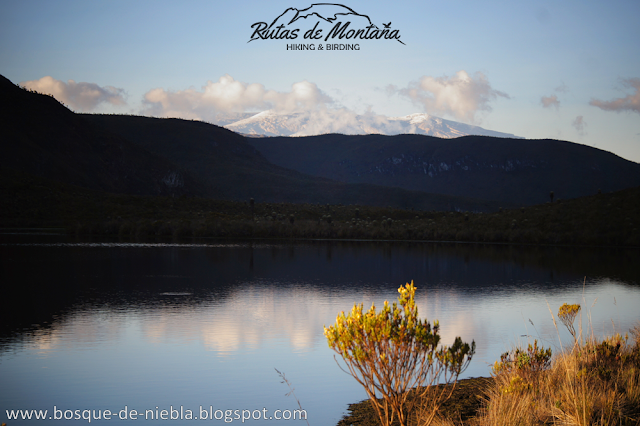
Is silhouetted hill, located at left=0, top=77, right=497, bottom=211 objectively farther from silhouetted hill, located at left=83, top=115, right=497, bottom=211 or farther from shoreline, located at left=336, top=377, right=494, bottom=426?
shoreline, located at left=336, top=377, right=494, bottom=426

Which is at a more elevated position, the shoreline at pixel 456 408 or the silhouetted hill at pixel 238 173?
the silhouetted hill at pixel 238 173

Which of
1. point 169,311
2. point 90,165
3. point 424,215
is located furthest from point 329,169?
point 169,311

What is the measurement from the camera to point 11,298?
604 inches

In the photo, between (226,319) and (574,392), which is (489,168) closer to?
(226,319)

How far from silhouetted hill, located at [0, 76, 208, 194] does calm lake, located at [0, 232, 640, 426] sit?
54669 mm

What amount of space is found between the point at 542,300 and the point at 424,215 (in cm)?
5187

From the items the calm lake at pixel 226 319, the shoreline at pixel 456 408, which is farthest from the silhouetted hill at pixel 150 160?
the shoreline at pixel 456 408

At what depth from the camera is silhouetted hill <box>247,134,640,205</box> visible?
160 metres

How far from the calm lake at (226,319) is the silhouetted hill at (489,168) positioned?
13631 centimetres

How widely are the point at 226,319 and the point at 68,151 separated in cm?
8231

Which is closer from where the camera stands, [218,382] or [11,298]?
[218,382]

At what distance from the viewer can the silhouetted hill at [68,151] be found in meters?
77.1

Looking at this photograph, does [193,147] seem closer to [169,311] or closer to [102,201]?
[102,201]

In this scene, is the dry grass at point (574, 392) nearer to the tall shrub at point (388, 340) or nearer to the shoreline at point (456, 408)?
the shoreline at point (456, 408)
